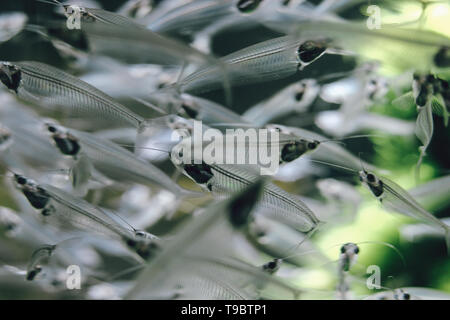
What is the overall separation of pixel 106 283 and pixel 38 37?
2.09 ft

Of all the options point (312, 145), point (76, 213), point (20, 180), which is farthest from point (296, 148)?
point (20, 180)

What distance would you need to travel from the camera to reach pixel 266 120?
0.95 m

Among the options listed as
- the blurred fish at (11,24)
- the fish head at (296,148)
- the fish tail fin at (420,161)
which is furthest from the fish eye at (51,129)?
the fish tail fin at (420,161)

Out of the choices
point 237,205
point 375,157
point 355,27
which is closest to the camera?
point 237,205

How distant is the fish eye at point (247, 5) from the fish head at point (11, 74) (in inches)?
21.7

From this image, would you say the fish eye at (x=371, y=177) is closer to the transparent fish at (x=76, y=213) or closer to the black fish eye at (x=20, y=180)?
the transparent fish at (x=76, y=213)

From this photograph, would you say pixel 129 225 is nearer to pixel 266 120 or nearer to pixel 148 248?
pixel 148 248

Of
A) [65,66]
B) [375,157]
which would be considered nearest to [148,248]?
[65,66]

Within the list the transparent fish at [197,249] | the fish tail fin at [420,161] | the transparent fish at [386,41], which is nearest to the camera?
the transparent fish at [197,249]

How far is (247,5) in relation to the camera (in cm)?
93

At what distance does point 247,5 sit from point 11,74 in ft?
1.94

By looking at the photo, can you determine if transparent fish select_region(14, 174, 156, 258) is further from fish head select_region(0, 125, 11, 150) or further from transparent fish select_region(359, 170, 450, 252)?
transparent fish select_region(359, 170, 450, 252)

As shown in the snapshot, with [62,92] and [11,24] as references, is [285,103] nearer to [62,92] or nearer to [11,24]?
[62,92]

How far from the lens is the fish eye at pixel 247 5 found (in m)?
0.93
